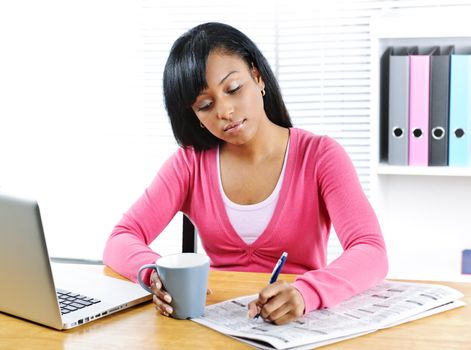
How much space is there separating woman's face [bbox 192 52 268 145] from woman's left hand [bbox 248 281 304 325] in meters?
0.53

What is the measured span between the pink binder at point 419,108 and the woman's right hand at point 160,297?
1151mm

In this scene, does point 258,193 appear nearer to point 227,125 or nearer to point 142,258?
point 227,125

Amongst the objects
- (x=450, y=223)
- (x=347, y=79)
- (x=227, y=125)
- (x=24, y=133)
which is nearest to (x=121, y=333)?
(x=227, y=125)

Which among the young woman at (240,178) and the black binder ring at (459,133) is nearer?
the young woman at (240,178)

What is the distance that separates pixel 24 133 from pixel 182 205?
1.60 meters

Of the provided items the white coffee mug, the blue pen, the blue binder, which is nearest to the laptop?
the white coffee mug

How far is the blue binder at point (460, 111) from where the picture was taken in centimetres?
207

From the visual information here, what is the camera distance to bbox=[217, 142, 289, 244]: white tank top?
1704 millimetres

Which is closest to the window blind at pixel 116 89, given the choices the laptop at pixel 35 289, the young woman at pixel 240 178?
the young woman at pixel 240 178

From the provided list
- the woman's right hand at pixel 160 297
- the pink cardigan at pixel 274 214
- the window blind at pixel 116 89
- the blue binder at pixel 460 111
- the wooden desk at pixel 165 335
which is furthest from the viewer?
the window blind at pixel 116 89

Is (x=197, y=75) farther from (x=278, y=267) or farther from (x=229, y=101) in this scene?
(x=278, y=267)

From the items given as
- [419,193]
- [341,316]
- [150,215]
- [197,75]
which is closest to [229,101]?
[197,75]

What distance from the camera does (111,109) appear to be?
10.1 ft

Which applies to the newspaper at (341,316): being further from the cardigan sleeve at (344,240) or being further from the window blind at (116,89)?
the window blind at (116,89)
